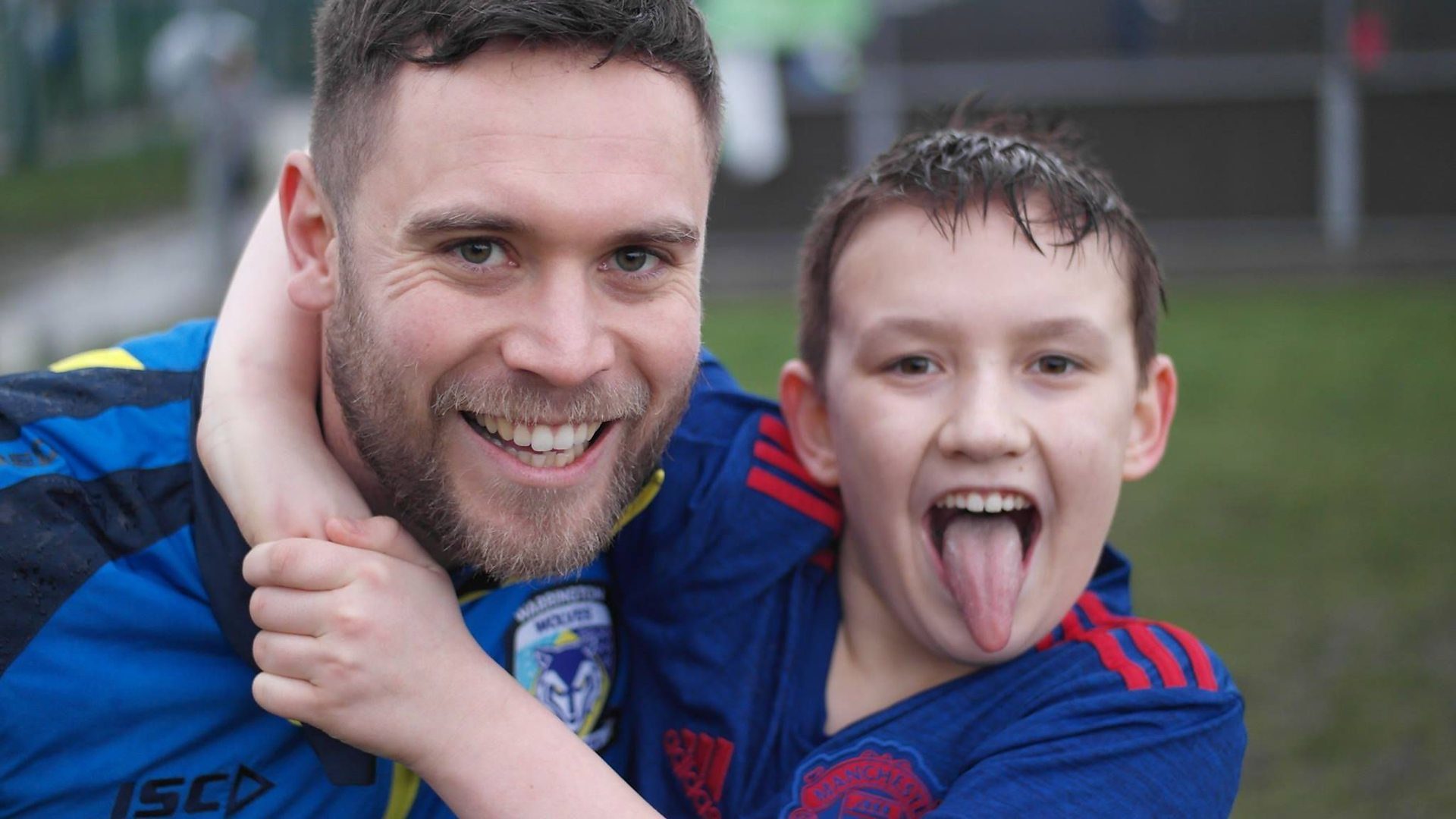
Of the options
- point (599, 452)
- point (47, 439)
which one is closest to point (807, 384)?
point (599, 452)

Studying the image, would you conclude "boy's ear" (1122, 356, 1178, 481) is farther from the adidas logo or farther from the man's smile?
the man's smile

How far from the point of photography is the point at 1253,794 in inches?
170

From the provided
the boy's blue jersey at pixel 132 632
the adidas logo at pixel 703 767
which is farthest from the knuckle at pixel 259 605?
the adidas logo at pixel 703 767

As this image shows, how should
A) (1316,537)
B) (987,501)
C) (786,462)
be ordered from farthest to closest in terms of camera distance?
1. (1316,537)
2. (786,462)
3. (987,501)

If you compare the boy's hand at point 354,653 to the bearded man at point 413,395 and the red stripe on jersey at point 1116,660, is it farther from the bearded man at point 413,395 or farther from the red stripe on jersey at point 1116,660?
the red stripe on jersey at point 1116,660

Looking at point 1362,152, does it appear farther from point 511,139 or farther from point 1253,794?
point 511,139

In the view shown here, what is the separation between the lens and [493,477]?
86.3 inches

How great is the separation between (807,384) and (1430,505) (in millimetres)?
5460

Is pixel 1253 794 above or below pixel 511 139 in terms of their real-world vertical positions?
below

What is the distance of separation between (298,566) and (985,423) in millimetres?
1069

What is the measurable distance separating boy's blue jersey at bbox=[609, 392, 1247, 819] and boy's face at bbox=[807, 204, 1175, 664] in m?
0.12

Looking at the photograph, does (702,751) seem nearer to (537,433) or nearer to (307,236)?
(537,433)

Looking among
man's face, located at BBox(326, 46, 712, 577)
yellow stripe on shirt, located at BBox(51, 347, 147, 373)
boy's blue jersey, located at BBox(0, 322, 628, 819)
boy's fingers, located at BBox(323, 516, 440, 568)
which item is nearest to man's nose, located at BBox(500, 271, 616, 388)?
man's face, located at BBox(326, 46, 712, 577)

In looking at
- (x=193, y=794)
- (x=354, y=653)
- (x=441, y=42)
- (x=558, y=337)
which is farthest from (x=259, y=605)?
(x=441, y=42)
